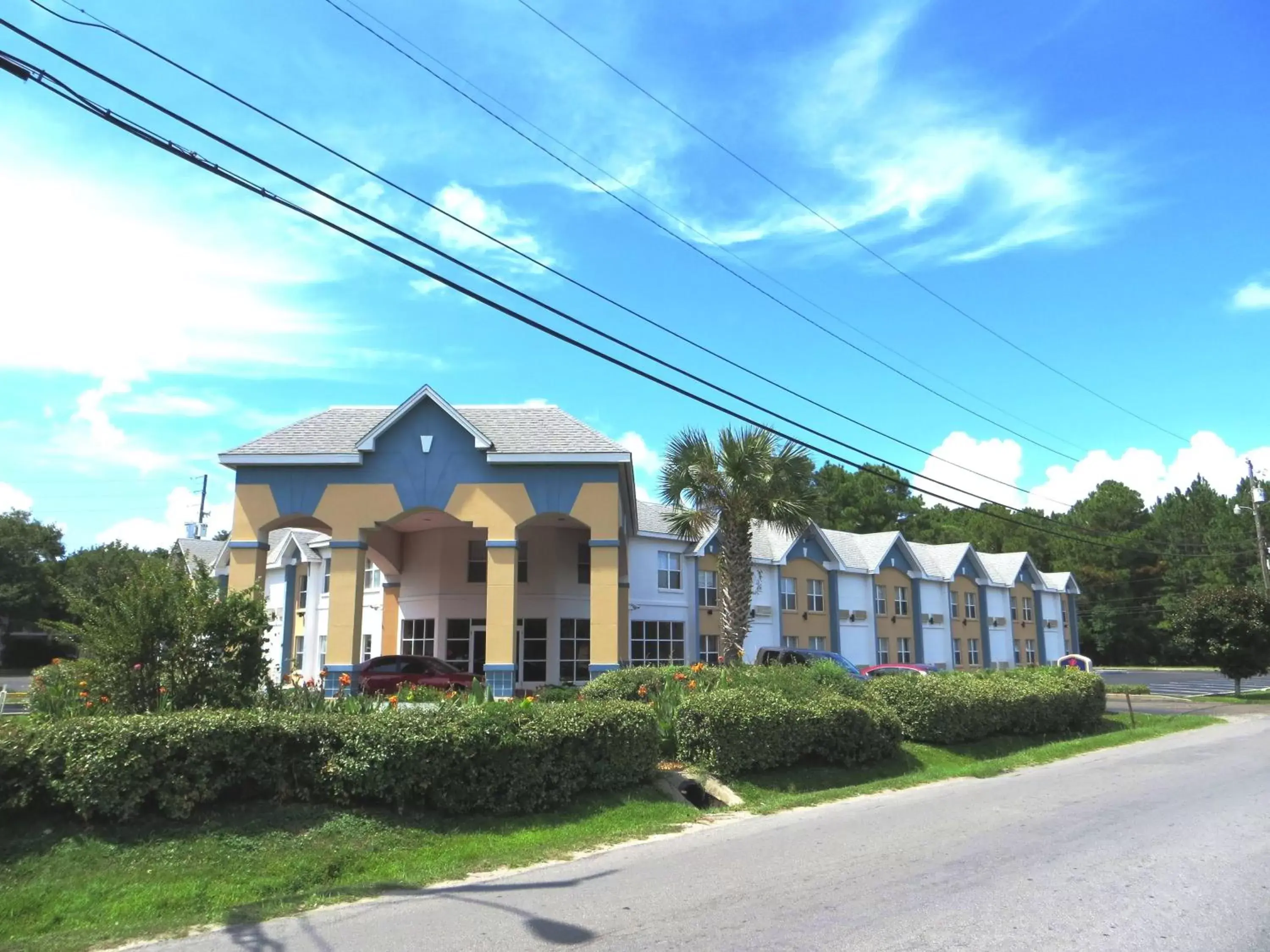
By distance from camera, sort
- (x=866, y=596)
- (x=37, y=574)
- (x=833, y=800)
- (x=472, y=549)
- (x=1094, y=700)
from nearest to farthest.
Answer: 1. (x=833, y=800)
2. (x=1094, y=700)
3. (x=472, y=549)
4. (x=866, y=596)
5. (x=37, y=574)

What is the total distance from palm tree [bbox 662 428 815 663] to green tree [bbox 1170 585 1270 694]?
1847 cm

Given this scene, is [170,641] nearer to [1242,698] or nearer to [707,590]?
[707,590]

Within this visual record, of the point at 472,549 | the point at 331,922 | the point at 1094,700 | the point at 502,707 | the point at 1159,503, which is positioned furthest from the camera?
the point at 1159,503

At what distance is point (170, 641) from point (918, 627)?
139 feet

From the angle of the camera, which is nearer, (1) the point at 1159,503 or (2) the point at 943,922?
(2) the point at 943,922

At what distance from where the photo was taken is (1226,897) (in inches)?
277

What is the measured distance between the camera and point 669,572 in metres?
36.1

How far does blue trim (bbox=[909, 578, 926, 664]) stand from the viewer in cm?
4700

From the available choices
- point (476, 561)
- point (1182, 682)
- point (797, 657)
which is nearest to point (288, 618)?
point (476, 561)

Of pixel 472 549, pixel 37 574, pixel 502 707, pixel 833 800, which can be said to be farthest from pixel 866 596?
pixel 37 574

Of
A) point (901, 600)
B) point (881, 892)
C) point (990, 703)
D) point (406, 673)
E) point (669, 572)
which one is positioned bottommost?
point (881, 892)

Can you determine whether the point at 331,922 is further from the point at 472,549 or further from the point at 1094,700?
the point at 472,549

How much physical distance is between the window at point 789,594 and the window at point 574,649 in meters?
11.8

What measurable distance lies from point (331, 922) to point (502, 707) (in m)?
4.18
